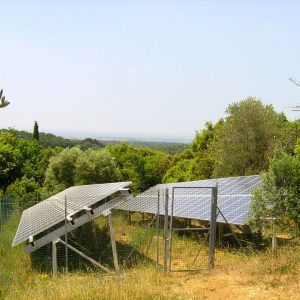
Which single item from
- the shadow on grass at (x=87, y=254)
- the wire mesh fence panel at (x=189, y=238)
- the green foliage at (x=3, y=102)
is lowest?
the shadow on grass at (x=87, y=254)

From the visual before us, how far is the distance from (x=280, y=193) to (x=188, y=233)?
31.5 feet

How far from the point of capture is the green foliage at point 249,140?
29.9 m

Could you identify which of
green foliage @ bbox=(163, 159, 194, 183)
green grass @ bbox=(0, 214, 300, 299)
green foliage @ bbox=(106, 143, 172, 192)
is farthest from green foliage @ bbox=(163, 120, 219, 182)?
green grass @ bbox=(0, 214, 300, 299)

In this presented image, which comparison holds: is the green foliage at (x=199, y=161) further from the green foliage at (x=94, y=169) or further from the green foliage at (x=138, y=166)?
the green foliage at (x=94, y=169)

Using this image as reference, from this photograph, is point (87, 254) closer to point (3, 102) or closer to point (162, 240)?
point (162, 240)

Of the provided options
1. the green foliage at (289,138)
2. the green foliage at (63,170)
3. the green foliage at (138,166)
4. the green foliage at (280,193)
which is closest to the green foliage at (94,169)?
the green foliage at (63,170)

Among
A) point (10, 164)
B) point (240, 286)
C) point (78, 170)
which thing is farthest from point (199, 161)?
point (240, 286)

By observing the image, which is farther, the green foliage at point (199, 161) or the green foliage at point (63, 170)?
the green foliage at point (199, 161)

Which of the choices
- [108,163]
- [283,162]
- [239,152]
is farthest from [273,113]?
[283,162]

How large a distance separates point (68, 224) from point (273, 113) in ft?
72.9

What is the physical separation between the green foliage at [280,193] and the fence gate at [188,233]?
137 cm

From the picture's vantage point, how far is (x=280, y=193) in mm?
11430

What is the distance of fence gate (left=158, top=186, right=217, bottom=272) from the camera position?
12.4 metres

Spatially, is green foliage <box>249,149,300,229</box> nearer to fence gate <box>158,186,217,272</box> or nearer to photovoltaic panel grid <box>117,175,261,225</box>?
fence gate <box>158,186,217,272</box>
